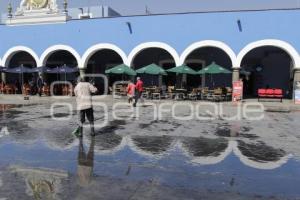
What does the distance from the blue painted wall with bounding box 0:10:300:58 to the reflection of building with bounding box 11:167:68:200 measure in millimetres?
18860

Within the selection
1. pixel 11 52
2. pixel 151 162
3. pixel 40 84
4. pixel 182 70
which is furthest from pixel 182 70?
pixel 151 162

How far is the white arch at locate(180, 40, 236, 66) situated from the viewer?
23569 millimetres

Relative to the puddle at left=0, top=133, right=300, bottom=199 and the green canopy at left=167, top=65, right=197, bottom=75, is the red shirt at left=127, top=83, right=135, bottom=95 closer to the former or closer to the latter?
the green canopy at left=167, top=65, right=197, bottom=75

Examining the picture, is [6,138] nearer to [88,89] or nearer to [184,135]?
[88,89]

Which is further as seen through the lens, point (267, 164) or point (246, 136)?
point (246, 136)

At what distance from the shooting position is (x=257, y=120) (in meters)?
14.3

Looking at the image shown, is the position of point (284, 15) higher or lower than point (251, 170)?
higher

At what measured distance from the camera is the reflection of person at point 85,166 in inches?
242

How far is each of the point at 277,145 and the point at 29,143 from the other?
6.20 m

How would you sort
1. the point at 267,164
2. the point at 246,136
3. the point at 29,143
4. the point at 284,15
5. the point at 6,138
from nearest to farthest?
the point at 267,164 → the point at 29,143 → the point at 6,138 → the point at 246,136 → the point at 284,15

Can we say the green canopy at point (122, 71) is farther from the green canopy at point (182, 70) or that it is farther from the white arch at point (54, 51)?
the white arch at point (54, 51)

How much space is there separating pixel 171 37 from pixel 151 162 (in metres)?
18.1

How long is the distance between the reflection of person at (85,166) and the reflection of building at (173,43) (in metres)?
16.7

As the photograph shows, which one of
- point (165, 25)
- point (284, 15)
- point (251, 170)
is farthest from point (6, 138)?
point (284, 15)
